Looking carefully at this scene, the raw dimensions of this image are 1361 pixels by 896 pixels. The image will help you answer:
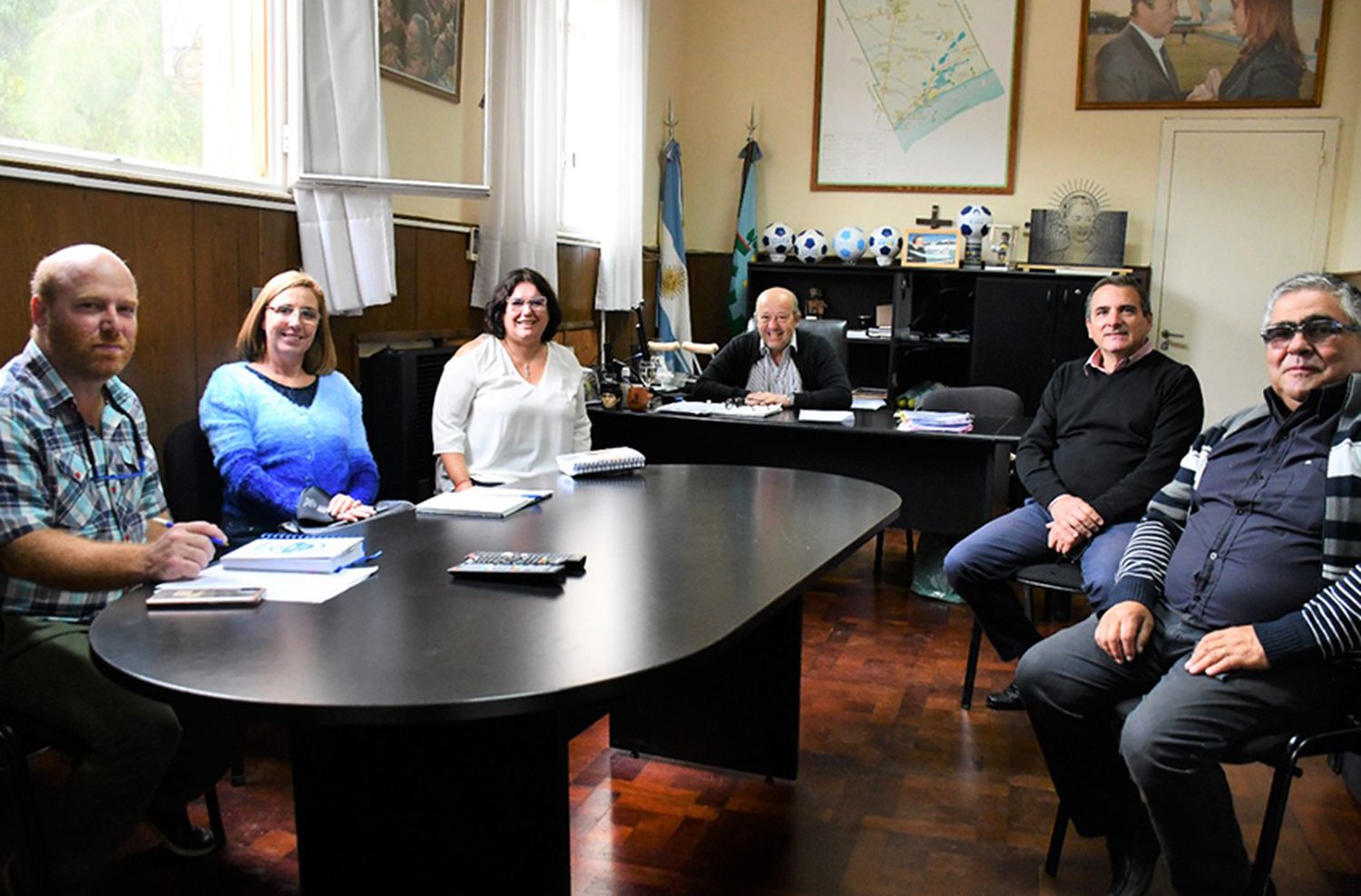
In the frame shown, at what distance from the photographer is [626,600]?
1.73 m

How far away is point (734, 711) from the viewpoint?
2688 mm

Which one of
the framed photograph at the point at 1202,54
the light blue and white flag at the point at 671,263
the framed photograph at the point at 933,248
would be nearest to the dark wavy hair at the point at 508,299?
the light blue and white flag at the point at 671,263

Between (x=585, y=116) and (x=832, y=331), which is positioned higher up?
(x=585, y=116)

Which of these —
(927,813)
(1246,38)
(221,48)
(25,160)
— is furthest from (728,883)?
(1246,38)

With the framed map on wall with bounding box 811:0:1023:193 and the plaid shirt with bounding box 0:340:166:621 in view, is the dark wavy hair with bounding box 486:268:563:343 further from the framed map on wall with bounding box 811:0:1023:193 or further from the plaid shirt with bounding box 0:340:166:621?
the framed map on wall with bounding box 811:0:1023:193

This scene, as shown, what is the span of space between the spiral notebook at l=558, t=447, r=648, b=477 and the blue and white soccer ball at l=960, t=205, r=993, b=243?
13.5 feet

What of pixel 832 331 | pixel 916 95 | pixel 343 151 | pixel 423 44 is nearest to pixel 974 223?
pixel 916 95

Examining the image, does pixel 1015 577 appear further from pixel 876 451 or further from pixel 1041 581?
pixel 876 451

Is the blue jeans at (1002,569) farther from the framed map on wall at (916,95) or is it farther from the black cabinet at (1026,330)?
the framed map on wall at (916,95)

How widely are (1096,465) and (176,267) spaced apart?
98.2 inches

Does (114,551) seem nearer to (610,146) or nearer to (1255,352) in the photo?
(610,146)

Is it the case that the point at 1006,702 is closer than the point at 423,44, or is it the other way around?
the point at 1006,702

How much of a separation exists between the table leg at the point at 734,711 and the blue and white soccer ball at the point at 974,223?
14.1 ft

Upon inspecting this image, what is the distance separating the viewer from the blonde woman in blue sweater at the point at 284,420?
273 cm
